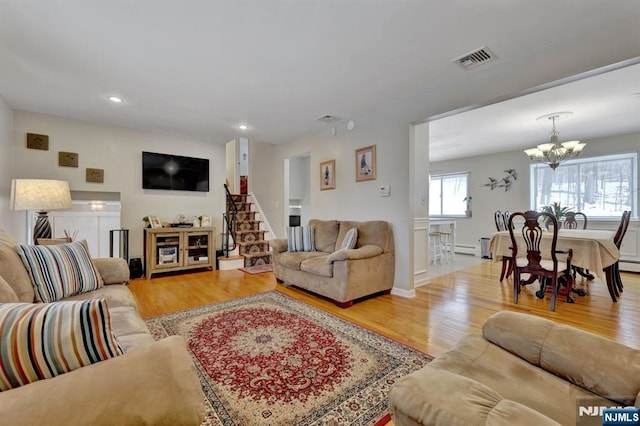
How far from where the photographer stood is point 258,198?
6125 millimetres

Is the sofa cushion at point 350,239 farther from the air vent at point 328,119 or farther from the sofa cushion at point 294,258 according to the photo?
the air vent at point 328,119

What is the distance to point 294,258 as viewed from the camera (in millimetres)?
3668

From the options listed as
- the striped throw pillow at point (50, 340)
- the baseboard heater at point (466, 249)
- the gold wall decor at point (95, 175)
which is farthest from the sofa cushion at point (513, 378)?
the baseboard heater at point (466, 249)

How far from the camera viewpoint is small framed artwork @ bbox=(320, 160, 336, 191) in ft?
14.5

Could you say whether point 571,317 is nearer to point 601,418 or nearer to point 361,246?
point 361,246

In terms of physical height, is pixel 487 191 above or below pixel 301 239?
above

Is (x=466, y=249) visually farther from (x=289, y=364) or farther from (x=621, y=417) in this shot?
(x=621, y=417)

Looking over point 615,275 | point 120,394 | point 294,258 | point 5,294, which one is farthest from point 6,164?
point 615,275

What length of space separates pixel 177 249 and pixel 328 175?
8.87ft

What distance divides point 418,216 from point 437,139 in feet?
7.51

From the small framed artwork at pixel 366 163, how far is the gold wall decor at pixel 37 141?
4304 millimetres

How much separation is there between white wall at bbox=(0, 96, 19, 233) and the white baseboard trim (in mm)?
4582

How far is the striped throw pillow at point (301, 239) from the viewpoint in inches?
160

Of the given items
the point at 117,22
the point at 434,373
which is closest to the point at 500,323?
the point at 434,373
